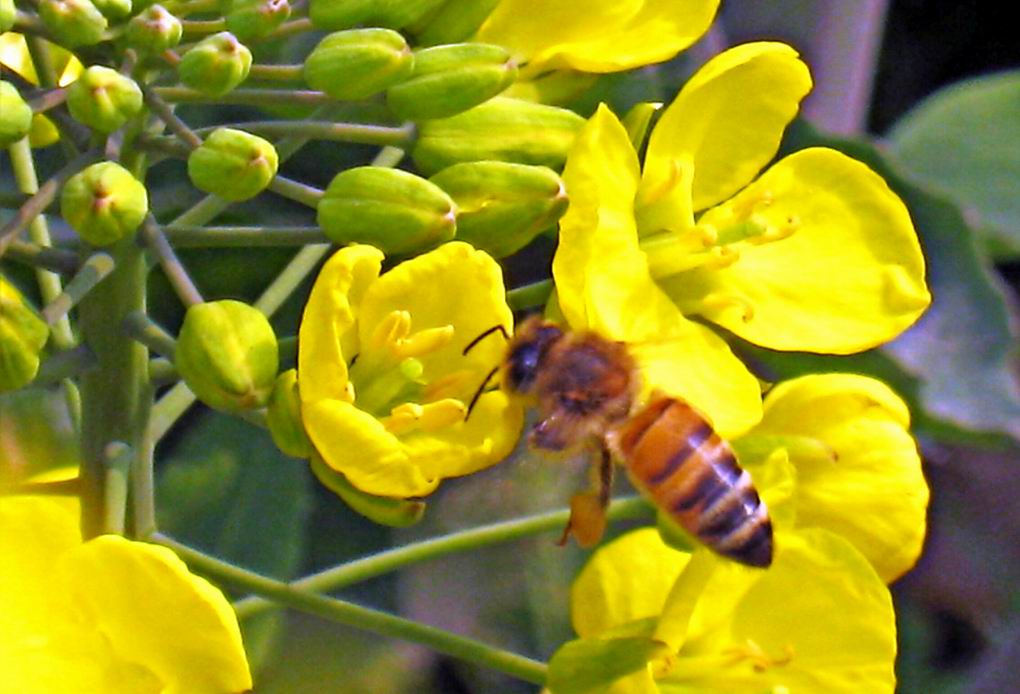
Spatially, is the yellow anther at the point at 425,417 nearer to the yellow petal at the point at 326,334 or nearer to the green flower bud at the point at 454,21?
the yellow petal at the point at 326,334

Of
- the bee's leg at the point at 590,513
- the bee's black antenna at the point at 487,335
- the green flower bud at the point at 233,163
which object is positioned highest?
the green flower bud at the point at 233,163

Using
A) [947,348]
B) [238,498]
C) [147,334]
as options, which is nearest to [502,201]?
[147,334]

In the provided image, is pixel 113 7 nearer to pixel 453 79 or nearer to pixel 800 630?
pixel 453 79

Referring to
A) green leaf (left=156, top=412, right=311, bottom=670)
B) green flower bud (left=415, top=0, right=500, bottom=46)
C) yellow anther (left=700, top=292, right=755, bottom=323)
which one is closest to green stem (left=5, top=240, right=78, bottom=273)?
green flower bud (left=415, top=0, right=500, bottom=46)

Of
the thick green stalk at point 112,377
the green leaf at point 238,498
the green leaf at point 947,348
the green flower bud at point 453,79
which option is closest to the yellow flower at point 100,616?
the thick green stalk at point 112,377

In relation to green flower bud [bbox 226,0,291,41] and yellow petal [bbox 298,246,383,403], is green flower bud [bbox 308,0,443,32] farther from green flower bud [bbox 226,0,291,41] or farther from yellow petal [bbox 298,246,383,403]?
yellow petal [bbox 298,246,383,403]

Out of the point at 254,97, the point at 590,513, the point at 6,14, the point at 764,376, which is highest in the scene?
the point at 6,14

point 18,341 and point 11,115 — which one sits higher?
point 11,115
